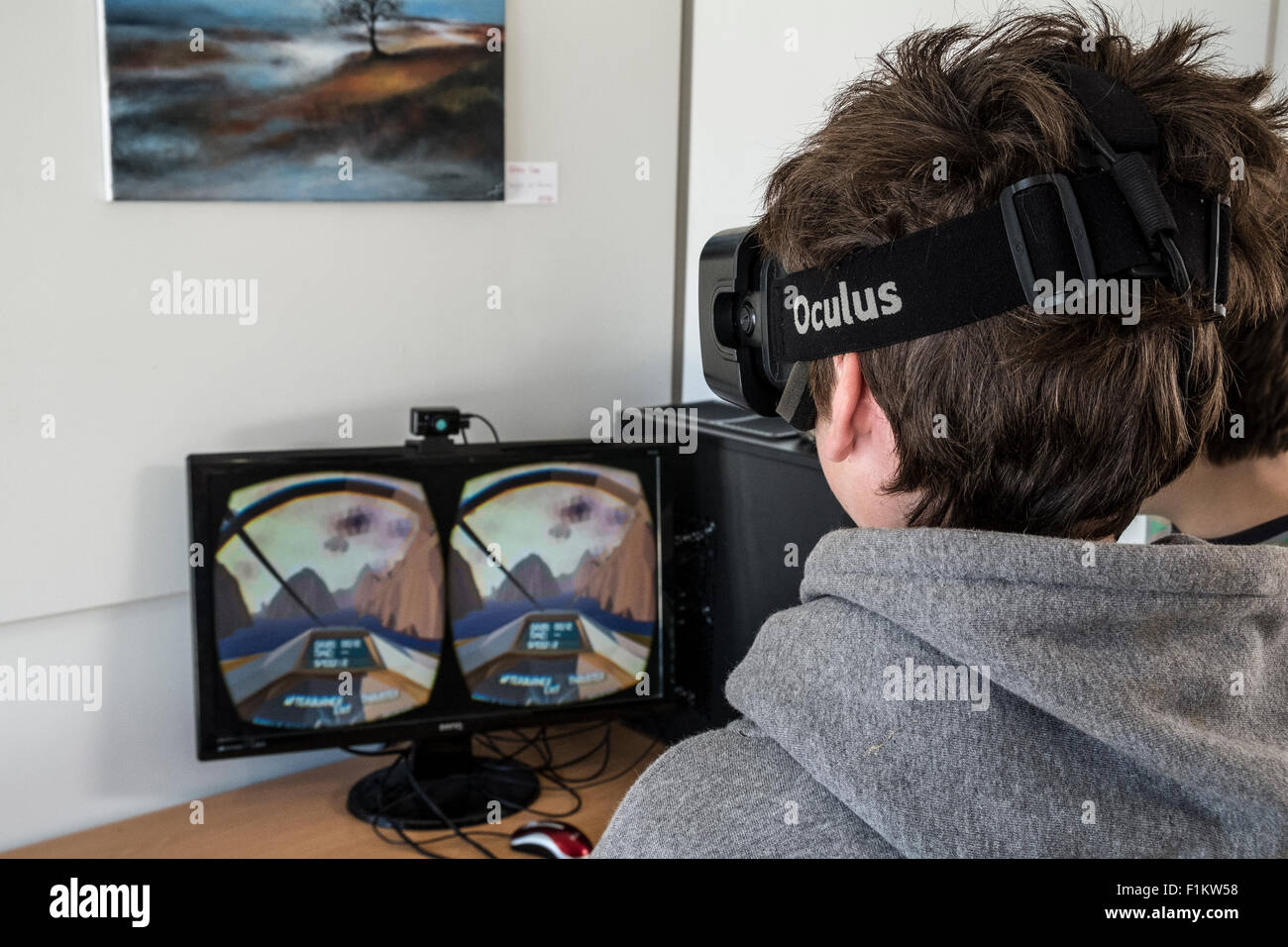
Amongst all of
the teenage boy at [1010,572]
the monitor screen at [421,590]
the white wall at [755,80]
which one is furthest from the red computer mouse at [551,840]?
the teenage boy at [1010,572]

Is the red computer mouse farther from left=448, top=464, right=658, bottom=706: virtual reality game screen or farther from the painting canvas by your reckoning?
the painting canvas

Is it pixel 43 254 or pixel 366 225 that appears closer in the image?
pixel 43 254

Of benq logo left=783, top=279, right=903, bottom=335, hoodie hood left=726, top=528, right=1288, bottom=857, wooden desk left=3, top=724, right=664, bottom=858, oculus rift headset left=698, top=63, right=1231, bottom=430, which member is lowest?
wooden desk left=3, top=724, right=664, bottom=858

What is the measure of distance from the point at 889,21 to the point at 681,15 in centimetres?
34

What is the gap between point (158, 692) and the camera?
4.70ft

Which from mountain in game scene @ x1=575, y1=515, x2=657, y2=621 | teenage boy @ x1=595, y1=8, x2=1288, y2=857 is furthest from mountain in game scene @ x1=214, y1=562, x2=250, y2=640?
teenage boy @ x1=595, y1=8, x2=1288, y2=857

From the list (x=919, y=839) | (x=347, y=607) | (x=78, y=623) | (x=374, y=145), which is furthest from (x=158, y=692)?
(x=919, y=839)

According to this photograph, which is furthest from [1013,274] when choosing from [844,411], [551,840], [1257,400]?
[551,840]

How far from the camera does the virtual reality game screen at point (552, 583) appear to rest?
146 centimetres

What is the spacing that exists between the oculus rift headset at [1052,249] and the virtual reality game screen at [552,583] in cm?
87

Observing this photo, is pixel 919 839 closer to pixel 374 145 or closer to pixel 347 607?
pixel 347 607

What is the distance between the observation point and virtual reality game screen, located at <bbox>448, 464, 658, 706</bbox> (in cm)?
146

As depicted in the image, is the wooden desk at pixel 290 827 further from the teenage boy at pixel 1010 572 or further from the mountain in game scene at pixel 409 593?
the teenage boy at pixel 1010 572

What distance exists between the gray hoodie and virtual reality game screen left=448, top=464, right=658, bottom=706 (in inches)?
35.1
